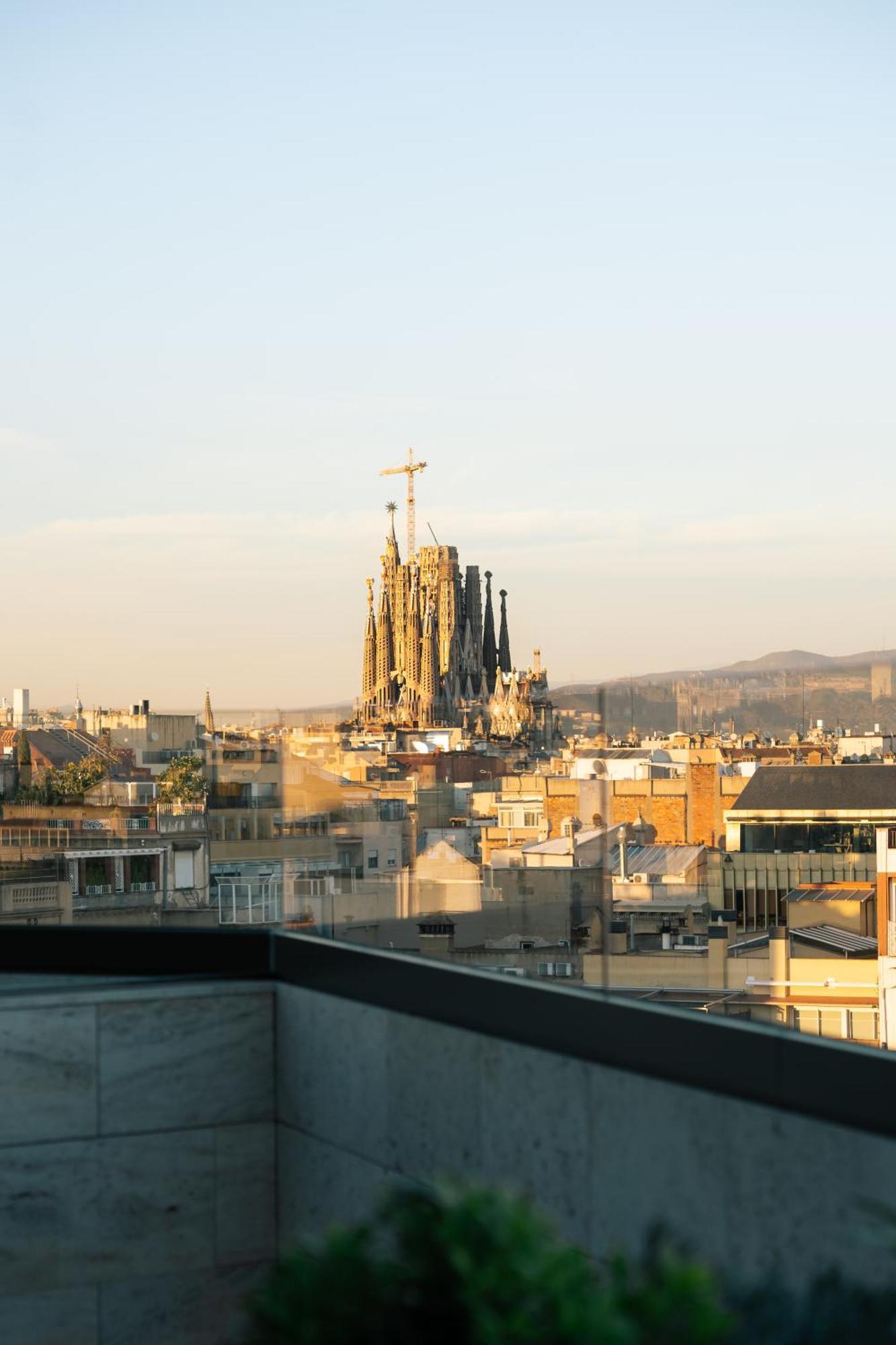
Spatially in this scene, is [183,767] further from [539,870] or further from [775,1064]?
[775,1064]

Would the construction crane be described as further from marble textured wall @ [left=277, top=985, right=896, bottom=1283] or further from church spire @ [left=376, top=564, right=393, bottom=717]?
marble textured wall @ [left=277, top=985, right=896, bottom=1283]

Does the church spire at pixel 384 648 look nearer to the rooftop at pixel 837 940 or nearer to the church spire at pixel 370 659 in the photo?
the church spire at pixel 370 659

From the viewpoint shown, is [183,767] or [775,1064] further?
[183,767]

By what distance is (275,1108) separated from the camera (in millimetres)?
4742

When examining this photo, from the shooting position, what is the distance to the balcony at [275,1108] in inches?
133

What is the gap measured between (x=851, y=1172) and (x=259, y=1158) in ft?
7.47

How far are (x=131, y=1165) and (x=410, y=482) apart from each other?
129352mm

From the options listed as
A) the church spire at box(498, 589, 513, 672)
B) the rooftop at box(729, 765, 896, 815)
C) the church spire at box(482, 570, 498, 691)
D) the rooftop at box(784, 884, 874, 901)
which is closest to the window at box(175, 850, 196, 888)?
the rooftop at box(784, 884, 874, 901)

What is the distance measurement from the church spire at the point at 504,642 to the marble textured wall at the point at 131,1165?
11323cm

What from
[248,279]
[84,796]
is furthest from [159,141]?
[248,279]

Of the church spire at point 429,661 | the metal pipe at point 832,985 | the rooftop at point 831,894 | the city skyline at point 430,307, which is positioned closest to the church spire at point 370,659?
the church spire at point 429,661

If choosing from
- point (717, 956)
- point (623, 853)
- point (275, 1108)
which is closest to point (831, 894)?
point (717, 956)

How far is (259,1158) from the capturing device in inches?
184

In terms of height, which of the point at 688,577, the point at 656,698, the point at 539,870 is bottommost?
the point at 539,870
